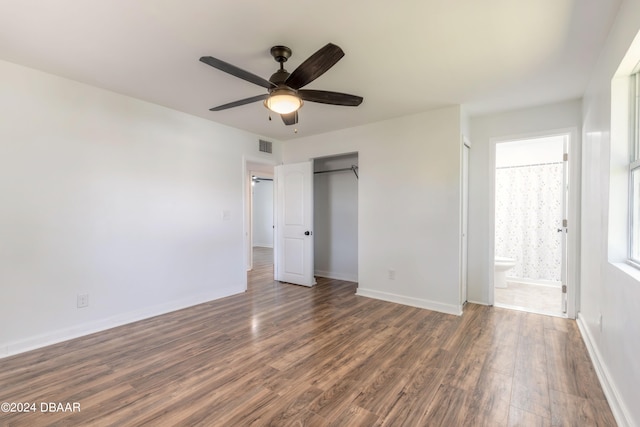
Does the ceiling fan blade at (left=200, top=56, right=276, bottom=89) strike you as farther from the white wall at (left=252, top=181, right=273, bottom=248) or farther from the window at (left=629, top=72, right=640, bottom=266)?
the white wall at (left=252, top=181, right=273, bottom=248)

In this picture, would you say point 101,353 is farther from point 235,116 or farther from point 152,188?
point 235,116

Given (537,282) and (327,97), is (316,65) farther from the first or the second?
(537,282)

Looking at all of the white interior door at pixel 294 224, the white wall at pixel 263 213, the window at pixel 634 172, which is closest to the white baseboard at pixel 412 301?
the white interior door at pixel 294 224

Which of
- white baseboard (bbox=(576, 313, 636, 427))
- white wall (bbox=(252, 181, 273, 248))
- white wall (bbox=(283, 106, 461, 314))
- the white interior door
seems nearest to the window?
white baseboard (bbox=(576, 313, 636, 427))

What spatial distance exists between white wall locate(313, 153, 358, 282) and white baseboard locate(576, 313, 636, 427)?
3.21 meters

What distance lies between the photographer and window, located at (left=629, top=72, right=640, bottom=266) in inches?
70.4

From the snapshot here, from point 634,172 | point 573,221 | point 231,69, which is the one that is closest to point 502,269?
point 573,221

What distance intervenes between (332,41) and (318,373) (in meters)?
2.57

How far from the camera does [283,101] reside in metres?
2.23

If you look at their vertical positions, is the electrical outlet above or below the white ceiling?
below

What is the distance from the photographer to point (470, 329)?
310 cm

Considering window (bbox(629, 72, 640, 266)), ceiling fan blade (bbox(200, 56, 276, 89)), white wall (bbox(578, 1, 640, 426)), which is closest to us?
white wall (bbox(578, 1, 640, 426))

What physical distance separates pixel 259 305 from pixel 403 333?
1.93 m

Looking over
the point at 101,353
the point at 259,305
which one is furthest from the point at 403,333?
the point at 101,353
